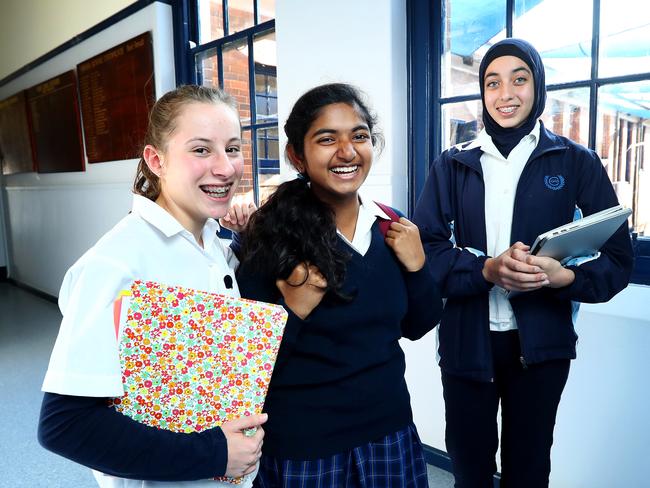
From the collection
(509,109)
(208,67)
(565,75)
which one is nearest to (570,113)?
(565,75)

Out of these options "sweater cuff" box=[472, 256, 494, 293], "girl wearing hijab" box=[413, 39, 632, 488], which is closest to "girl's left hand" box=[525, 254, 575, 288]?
"girl wearing hijab" box=[413, 39, 632, 488]

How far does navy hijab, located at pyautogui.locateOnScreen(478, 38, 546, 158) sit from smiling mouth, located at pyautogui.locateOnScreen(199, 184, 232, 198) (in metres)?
0.77

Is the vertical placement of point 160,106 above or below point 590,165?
above

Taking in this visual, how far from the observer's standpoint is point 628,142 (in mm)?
1647

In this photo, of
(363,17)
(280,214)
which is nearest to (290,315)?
(280,214)

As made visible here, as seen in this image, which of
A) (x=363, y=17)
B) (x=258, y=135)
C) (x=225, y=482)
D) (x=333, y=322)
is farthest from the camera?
(x=258, y=135)

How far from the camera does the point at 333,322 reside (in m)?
0.92

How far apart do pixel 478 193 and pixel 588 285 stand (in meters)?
0.35

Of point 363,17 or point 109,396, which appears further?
point 363,17

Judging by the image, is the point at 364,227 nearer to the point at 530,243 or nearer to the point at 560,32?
the point at 530,243

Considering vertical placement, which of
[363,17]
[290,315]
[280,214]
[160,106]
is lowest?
[290,315]

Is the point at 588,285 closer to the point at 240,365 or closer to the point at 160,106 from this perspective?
the point at 240,365

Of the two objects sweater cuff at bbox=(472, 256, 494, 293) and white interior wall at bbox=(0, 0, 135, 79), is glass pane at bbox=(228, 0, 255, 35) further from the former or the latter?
sweater cuff at bbox=(472, 256, 494, 293)

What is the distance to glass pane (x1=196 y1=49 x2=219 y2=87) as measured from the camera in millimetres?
3303
